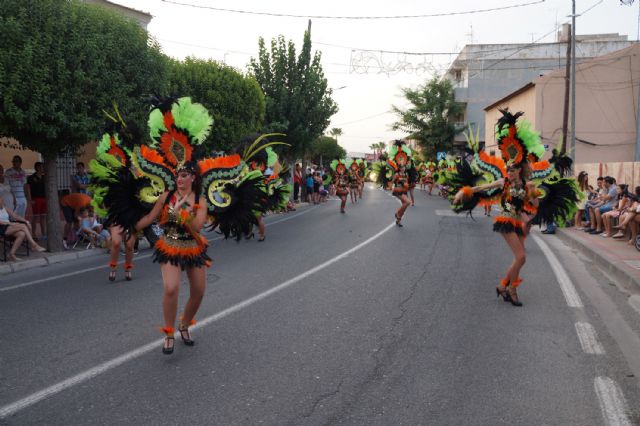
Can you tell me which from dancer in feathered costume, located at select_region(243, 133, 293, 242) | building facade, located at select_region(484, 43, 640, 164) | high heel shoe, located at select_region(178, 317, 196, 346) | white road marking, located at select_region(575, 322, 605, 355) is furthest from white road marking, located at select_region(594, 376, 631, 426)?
building facade, located at select_region(484, 43, 640, 164)

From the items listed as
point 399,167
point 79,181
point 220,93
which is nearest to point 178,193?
point 79,181

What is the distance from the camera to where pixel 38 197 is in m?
13.8

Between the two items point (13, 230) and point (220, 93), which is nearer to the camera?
point (13, 230)

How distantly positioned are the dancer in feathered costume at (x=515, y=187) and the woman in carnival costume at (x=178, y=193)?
3.42m

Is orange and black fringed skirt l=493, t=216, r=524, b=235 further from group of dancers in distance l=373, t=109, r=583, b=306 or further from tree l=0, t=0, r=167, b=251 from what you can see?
tree l=0, t=0, r=167, b=251

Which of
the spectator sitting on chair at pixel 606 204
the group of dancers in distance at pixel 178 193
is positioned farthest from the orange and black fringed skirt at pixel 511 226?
the spectator sitting on chair at pixel 606 204

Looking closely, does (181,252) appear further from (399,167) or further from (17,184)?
(399,167)

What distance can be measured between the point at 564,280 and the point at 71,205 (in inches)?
411

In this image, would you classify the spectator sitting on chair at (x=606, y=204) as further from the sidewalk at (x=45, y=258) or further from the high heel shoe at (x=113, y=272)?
the high heel shoe at (x=113, y=272)

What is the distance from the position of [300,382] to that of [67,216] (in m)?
10.4

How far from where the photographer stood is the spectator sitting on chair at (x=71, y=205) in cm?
1261

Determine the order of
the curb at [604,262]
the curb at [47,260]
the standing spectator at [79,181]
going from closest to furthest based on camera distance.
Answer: the curb at [604,262], the curb at [47,260], the standing spectator at [79,181]

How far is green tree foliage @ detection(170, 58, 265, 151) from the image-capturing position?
64.7 ft

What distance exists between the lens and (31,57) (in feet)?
33.1
